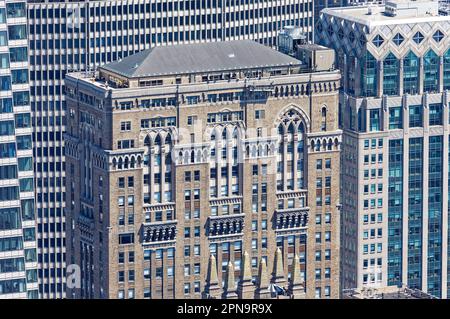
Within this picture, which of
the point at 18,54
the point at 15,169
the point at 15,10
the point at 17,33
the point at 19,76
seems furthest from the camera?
the point at 19,76

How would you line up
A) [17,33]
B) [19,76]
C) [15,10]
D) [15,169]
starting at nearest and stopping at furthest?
1. [15,10]
2. [17,33]
3. [15,169]
4. [19,76]

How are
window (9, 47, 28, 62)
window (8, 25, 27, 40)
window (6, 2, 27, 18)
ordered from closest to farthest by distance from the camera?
window (6, 2, 27, 18) → window (8, 25, 27, 40) → window (9, 47, 28, 62)

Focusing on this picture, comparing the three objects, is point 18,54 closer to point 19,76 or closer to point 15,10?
point 19,76

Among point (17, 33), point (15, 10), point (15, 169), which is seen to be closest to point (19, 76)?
point (17, 33)

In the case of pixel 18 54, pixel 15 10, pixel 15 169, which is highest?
pixel 15 10

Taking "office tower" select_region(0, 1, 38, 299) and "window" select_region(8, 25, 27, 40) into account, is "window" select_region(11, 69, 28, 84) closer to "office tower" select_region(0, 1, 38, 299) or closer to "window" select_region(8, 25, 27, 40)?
"office tower" select_region(0, 1, 38, 299)

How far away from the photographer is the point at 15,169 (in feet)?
506

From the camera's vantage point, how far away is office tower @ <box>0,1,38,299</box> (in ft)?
497

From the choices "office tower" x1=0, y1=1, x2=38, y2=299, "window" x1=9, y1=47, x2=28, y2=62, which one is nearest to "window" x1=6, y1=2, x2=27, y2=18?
"office tower" x1=0, y1=1, x2=38, y2=299

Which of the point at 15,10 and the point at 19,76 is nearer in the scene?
the point at 15,10
